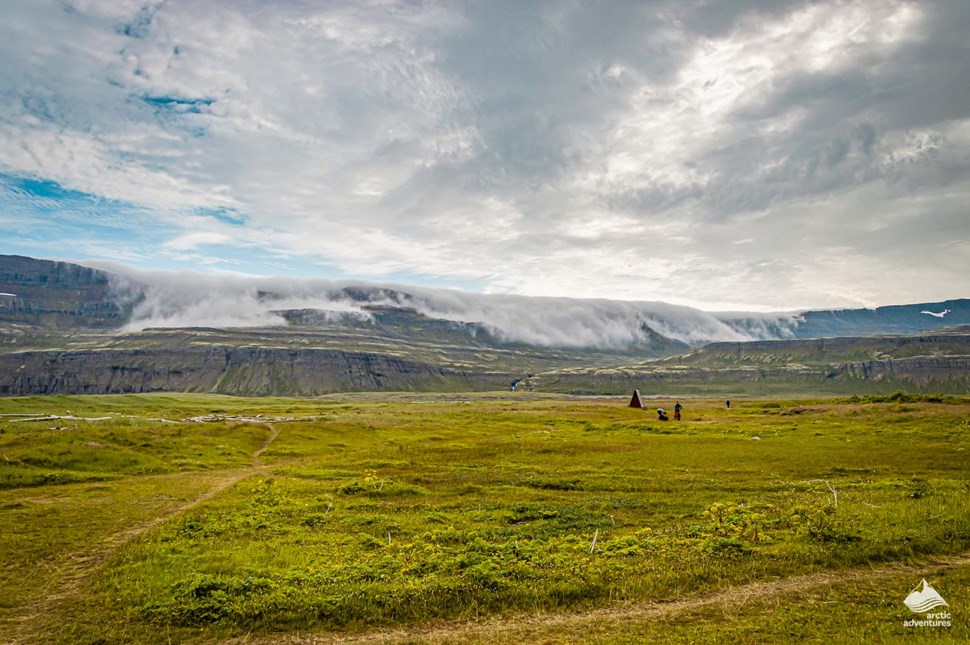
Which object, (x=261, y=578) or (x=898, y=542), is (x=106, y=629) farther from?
(x=898, y=542)

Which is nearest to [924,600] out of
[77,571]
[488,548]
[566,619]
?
[566,619]

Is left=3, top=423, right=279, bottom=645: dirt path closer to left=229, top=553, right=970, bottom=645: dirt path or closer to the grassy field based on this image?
the grassy field

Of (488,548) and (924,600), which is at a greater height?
(924,600)

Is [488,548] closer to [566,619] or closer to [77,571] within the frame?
[566,619]

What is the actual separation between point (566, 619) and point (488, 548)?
6378mm

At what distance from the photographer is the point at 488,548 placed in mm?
21125

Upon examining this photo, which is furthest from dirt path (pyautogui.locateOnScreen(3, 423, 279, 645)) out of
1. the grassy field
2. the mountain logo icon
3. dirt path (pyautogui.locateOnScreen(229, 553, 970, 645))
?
the mountain logo icon

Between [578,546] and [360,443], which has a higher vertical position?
[578,546]

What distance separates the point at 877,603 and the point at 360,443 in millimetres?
63244

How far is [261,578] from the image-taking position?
18.3 m

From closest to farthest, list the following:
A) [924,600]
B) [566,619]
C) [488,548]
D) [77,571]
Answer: [924,600] → [566,619] → [77,571] → [488,548]

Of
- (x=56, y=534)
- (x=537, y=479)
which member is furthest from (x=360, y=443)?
(x=56, y=534)

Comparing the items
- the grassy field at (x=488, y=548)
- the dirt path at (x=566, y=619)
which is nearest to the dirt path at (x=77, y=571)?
the grassy field at (x=488, y=548)

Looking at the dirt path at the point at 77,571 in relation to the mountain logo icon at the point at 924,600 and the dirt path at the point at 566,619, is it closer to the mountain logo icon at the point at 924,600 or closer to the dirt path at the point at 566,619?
the dirt path at the point at 566,619
